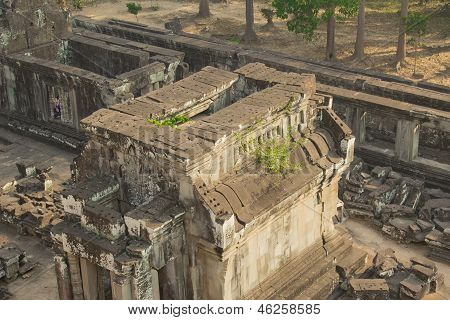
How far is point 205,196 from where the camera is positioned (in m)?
11.7

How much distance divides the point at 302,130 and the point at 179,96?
2588 millimetres

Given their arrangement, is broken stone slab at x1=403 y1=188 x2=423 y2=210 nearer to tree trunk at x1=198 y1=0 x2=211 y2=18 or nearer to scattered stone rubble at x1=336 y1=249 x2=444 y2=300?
scattered stone rubble at x1=336 y1=249 x2=444 y2=300

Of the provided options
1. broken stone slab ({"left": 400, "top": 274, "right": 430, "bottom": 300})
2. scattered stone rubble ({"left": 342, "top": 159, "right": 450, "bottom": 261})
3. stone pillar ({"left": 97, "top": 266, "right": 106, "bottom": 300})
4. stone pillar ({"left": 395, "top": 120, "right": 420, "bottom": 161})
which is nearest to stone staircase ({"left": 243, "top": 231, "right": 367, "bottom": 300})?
broken stone slab ({"left": 400, "top": 274, "right": 430, "bottom": 300})

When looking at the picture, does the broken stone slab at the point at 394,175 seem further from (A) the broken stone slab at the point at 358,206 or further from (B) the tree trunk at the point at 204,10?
(B) the tree trunk at the point at 204,10

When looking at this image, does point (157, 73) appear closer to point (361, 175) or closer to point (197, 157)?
point (361, 175)

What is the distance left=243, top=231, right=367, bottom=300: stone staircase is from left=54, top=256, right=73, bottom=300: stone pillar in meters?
3.32

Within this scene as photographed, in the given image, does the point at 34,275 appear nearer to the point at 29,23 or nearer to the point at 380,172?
the point at 380,172

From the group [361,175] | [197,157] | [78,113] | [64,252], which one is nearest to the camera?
[197,157]

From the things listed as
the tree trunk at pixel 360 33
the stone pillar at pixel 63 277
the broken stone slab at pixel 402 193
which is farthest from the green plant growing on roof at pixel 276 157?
the tree trunk at pixel 360 33

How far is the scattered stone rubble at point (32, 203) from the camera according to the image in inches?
666

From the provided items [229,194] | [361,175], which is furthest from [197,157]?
[361,175]

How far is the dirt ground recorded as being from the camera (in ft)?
101

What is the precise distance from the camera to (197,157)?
11.6 metres

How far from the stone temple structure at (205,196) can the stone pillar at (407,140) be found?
5036mm
